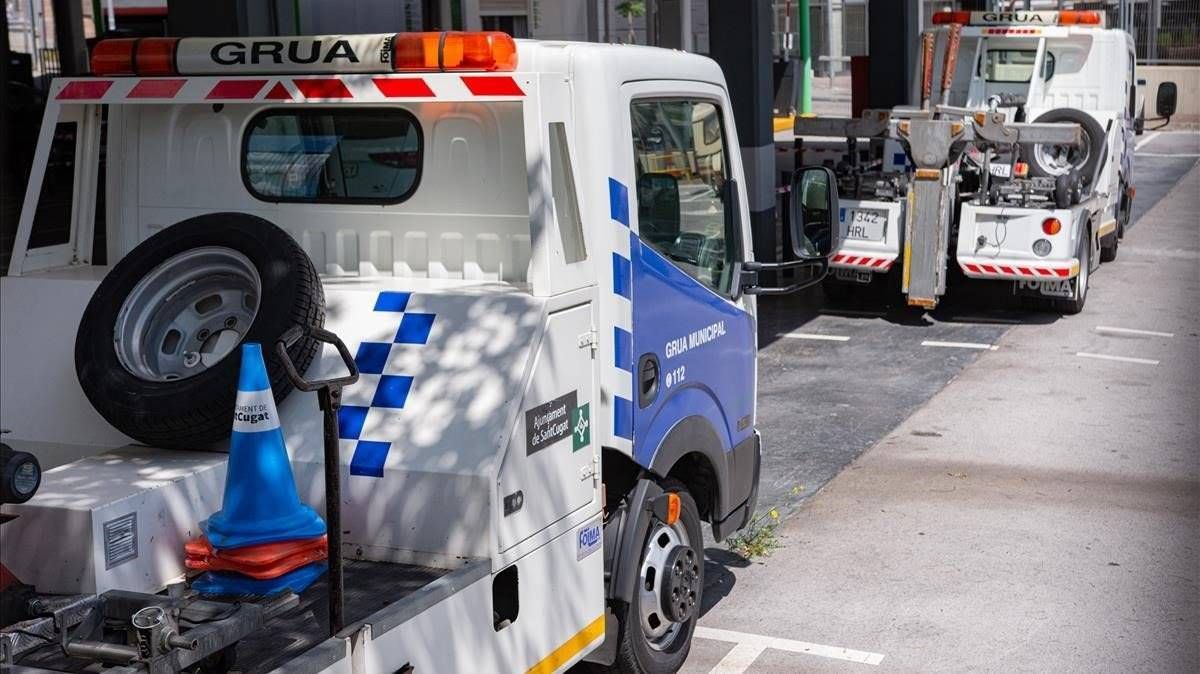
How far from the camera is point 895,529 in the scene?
8078mm

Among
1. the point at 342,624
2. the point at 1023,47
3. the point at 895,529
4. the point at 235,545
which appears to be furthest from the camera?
the point at 1023,47

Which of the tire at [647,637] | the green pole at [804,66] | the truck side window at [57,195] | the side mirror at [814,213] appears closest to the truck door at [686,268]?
the side mirror at [814,213]

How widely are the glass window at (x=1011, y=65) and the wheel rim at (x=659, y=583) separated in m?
12.3

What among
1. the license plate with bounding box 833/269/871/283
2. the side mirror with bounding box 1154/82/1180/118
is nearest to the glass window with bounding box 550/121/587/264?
the license plate with bounding box 833/269/871/283

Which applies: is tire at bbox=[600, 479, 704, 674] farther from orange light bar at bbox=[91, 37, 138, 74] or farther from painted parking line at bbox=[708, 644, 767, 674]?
orange light bar at bbox=[91, 37, 138, 74]

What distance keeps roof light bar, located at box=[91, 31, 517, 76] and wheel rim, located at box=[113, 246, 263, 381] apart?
0.74 meters

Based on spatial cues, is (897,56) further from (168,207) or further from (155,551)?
(155,551)

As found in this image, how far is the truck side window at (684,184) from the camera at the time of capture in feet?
17.6

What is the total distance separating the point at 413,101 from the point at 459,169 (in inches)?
12.9

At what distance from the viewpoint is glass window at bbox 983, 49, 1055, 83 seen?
16453 mm

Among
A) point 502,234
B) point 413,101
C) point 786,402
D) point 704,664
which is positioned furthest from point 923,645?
point 786,402

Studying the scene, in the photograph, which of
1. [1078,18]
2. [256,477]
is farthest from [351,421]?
[1078,18]

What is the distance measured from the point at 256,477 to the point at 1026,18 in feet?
48.4

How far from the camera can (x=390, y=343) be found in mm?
4578
